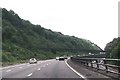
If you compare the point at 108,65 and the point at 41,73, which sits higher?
the point at 108,65

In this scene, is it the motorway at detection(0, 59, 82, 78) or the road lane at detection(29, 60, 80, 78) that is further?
the motorway at detection(0, 59, 82, 78)

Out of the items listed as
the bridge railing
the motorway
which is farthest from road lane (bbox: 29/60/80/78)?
the bridge railing

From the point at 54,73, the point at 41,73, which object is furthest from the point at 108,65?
the point at 41,73

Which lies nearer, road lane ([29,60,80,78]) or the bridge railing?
the bridge railing

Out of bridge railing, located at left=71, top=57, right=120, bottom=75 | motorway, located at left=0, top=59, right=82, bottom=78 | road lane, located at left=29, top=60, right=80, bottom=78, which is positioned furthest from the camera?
motorway, located at left=0, top=59, right=82, bottom=78

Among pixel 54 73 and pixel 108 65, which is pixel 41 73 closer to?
pixel 54 73

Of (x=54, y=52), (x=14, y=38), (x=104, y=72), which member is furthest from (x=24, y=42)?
(x=104, y=72)

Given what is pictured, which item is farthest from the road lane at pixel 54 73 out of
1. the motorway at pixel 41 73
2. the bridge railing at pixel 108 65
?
the bridge railing at pixel 108 65

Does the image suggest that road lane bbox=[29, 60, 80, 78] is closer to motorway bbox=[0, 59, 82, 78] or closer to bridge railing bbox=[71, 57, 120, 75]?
motorway bbox=[0, 59, 82, 78]

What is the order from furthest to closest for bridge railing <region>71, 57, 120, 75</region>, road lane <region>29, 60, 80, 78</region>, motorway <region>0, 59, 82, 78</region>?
1. motorway <region>0, 59, 82, 78</region>
2. road lane <region>29, 60, 80, 78</region>
3. bridge railing <region>71, 57, 120, 75</region>

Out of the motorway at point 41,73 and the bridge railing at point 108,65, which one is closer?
the bridge railing at point 108,65

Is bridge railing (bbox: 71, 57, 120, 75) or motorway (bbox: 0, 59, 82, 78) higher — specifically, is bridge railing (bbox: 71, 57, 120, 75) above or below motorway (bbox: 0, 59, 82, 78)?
above

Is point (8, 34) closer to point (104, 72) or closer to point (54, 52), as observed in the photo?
point (54, 52)

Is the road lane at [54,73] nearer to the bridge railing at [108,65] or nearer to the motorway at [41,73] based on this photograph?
the motorway at [41,73]
